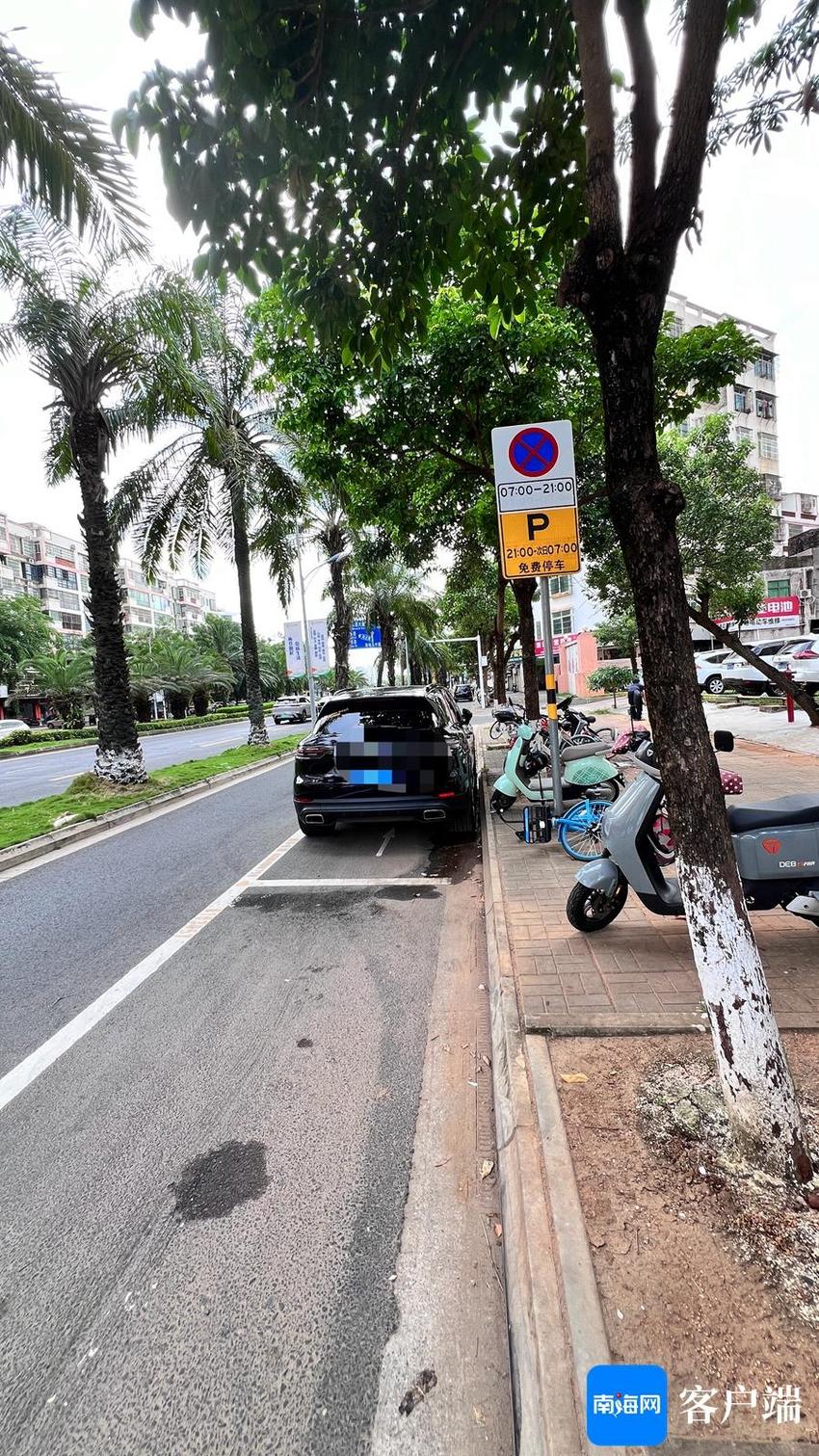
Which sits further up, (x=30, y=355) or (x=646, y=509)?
(x=30, y=355)

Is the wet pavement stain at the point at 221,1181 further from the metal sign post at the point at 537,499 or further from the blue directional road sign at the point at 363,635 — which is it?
the blue directional road sign at the point at 363,635

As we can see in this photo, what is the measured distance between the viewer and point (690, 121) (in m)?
2.43

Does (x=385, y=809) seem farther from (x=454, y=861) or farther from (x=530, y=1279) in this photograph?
(x=530, y=1279)

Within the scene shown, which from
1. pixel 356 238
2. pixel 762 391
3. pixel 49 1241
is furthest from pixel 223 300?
pixel 762 391

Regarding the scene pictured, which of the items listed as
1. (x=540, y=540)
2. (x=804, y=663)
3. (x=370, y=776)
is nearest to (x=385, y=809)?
(x=370, y=776)

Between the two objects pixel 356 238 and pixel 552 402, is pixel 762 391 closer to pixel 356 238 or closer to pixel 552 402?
pixel 552 402

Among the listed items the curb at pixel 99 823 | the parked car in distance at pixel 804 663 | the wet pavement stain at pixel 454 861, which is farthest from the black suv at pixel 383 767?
the parked car in distance at pixel 804 663

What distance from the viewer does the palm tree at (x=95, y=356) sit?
9.80 meters

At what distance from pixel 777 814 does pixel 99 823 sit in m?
8.24

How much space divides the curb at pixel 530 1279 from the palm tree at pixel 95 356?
9834 mm

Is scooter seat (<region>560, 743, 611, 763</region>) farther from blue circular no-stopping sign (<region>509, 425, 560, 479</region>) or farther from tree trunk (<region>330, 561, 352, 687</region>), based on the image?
tree trunk (<region>330, 561, 352, 687</region>)

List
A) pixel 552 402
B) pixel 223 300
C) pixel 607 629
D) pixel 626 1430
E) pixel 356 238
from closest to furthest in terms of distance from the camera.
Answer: pixel 626 1430 → pixel 356 238 → pixel 552 402 → pixel 223 300 → pixel 607 629

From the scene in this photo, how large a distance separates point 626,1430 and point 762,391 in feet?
209

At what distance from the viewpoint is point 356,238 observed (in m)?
3.75
